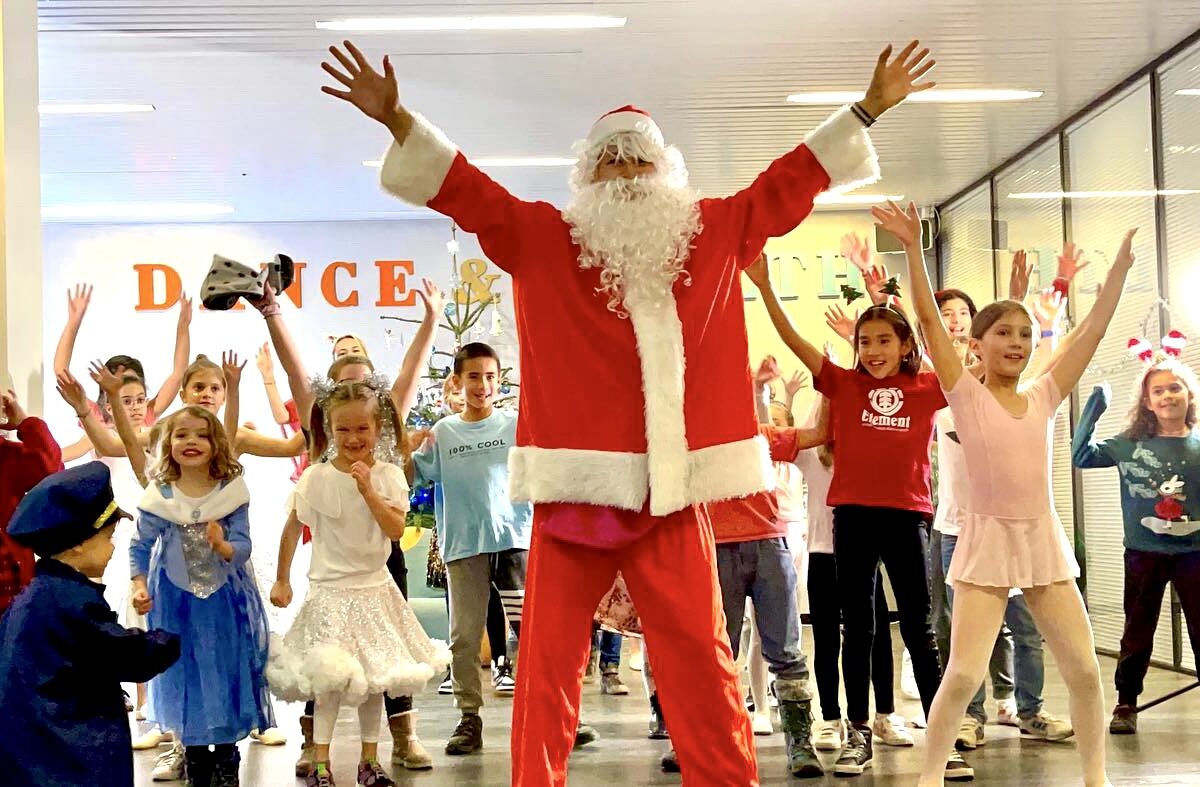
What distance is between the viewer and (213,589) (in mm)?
3621

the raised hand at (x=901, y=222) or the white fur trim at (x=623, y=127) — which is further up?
the white fur trim at (x=623, y=127)

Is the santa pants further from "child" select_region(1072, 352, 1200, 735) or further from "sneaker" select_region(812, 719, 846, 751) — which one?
"child" select_region(1072, 352, 1200, 735)

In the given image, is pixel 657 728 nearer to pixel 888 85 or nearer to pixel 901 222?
pixel 901 222

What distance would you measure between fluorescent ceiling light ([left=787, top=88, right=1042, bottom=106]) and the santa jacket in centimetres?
491

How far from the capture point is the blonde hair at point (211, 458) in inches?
146

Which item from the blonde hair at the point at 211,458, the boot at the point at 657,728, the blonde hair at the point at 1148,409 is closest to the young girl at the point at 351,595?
the blonde hair at the point at 211,458

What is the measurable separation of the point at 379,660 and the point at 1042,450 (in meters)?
1.92

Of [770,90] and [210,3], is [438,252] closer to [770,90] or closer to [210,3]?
[770,90]

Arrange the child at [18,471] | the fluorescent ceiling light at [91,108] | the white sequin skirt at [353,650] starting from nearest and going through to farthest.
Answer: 1. the child at [18,471]
2. the white sequin skirt at [353,650]
3. the fluorescent ceiling light at [91,108]

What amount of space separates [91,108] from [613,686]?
4.53 metres

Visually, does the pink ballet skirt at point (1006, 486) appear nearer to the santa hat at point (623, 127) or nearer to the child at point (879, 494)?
the child at point (879, 494)

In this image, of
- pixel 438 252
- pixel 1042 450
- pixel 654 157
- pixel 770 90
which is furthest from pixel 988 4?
pixel 438 252

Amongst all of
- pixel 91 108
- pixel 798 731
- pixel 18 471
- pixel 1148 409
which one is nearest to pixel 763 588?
pixel 798 731

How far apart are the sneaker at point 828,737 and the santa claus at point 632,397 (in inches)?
67.2
